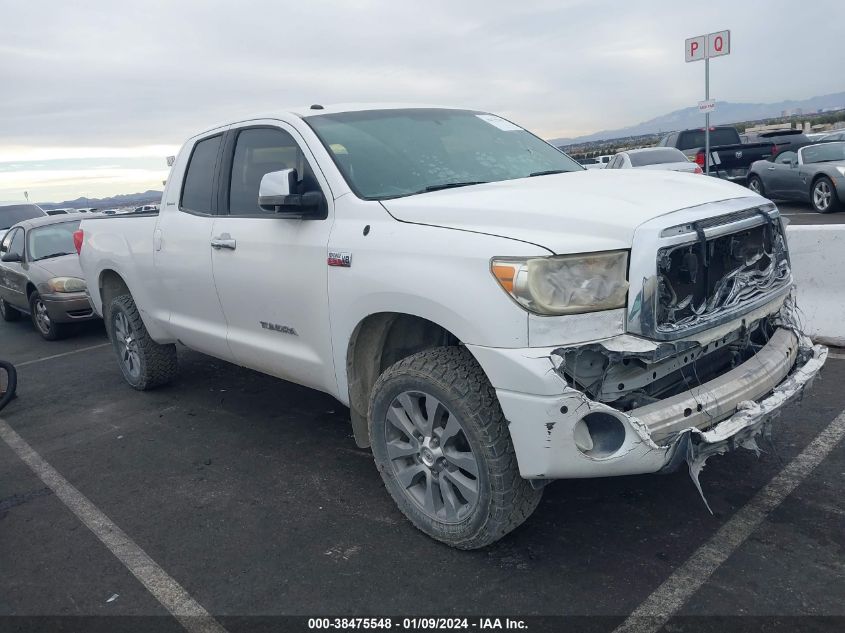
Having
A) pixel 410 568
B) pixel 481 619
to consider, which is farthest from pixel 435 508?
pixel 481 619

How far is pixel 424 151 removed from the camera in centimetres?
416

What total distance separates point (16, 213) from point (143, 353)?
39.4 feet

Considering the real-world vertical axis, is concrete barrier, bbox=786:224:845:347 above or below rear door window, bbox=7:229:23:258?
below

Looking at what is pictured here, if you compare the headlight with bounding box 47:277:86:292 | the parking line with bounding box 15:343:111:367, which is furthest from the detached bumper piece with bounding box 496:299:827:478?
the headlight with bounding box 47:277:86:292

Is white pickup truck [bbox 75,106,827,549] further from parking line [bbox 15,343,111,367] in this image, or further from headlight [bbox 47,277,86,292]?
headlight [bbox 47,277,86,292]

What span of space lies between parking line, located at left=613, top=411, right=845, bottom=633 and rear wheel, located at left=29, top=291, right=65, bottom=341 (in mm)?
8258

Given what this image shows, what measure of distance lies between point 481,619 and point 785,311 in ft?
6.78

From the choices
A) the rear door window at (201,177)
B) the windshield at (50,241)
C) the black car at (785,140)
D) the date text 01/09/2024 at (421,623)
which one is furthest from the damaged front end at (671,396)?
the black car at (785,140)

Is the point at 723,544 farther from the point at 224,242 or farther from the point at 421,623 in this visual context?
the point at 224,242

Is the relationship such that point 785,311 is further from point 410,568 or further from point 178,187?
point 178,187

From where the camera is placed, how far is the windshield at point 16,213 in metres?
15.5

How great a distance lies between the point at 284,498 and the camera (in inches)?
161

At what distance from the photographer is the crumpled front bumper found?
277 cm

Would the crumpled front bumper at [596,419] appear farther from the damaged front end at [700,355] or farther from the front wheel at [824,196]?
the front wheel at [824,196]
